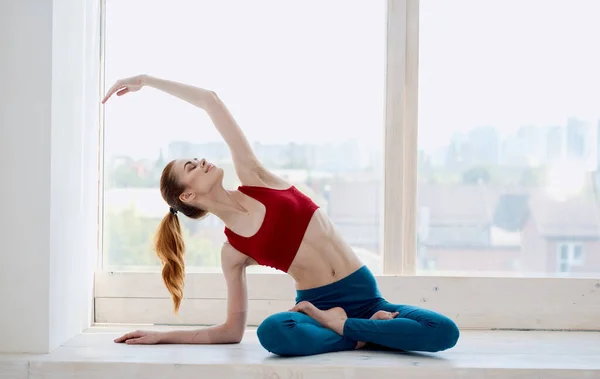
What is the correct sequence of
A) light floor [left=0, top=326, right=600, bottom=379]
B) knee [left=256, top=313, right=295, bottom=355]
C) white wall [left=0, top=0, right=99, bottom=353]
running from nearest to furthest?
light floor [left=0, top=326, right=600, bottom=379] → knee [left=256, top=313, right=295, bottom=355] → white wall [left=0, top=0, right=99, bottom=353]

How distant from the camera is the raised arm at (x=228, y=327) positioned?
2.72m

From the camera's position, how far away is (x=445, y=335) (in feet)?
8.09

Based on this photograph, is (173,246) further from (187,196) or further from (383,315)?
(383,315)

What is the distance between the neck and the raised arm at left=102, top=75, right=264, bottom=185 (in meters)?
0.09

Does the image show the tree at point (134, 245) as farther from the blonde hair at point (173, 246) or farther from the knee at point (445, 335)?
the knee at point (445, 335)

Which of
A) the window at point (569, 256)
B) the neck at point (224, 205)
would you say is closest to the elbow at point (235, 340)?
the neck at point (224, 205)

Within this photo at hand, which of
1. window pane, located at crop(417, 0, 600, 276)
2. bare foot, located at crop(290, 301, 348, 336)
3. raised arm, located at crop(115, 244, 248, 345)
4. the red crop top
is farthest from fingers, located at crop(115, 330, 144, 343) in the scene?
window pane, located at crop(417, 0, 600, 276)

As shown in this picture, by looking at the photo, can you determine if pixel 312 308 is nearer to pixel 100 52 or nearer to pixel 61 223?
pixel 61 223

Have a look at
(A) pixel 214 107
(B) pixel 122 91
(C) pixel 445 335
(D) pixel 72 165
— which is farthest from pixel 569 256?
(D) pixel 72 165

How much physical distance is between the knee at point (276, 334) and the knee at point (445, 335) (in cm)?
47

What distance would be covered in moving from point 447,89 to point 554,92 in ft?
1.49

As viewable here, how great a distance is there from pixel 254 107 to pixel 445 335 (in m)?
1.34

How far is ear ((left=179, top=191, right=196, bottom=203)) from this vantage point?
272 cm

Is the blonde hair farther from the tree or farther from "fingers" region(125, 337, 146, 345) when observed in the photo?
the tree
